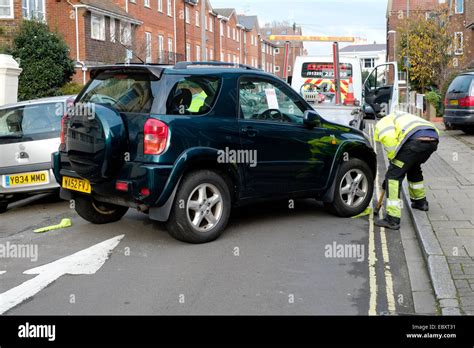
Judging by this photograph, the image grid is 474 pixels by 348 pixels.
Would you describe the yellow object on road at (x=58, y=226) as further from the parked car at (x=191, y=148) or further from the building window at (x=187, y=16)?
the building window at (x=187, y=16)

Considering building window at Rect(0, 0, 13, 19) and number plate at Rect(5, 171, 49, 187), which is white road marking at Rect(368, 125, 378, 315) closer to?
number plate at Rect(5, 171, 49, 187)

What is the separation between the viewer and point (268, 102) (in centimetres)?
731

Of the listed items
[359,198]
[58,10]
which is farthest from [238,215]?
[58,10]

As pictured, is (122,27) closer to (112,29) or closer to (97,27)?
(112,29)

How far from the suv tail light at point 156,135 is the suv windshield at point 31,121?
3194 millimetres

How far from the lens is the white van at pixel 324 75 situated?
18.5m

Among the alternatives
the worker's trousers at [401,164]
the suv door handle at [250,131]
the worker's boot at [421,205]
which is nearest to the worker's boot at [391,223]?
the worker's trousers at [401,164]

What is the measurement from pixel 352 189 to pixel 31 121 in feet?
15.9

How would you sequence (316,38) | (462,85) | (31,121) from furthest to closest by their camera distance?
(316,38) < (462,85) < (31,121)

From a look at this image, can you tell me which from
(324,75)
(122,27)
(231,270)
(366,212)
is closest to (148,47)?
(122,27)

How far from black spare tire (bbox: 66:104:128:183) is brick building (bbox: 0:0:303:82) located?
917 cm

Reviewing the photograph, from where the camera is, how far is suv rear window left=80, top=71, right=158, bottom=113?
6.40 metres

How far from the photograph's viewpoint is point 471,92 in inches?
641

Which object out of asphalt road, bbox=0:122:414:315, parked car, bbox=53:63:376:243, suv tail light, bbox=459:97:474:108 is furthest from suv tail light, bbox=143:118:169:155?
suv tail light, bbox=459:97:474:108
